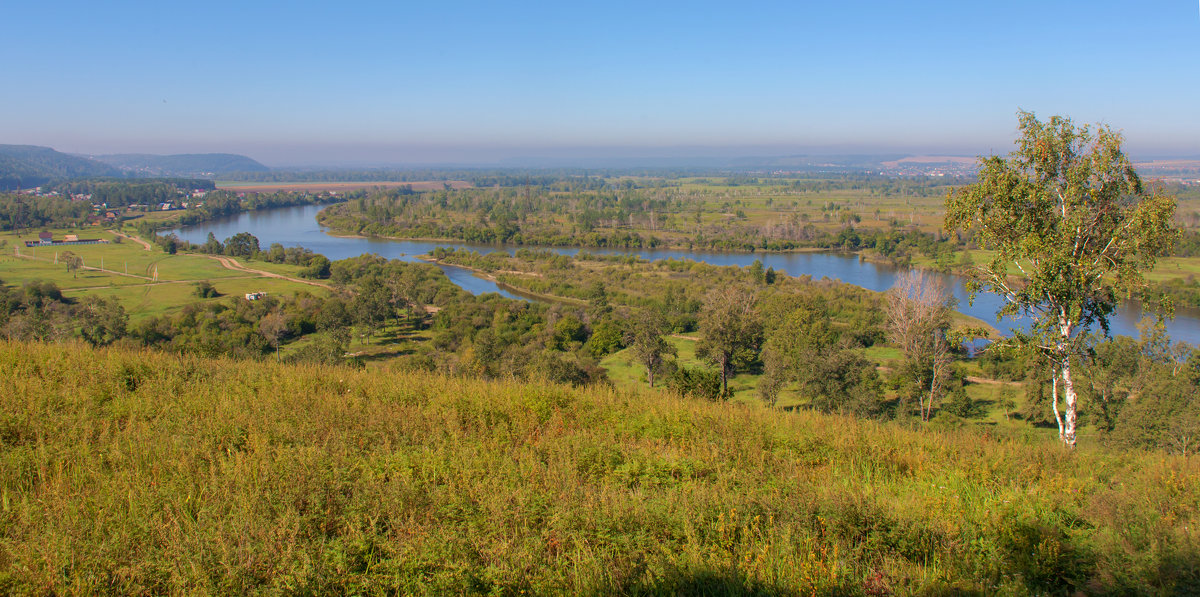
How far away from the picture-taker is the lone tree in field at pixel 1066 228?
553 cm

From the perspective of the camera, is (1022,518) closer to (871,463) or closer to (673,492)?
(871,463)

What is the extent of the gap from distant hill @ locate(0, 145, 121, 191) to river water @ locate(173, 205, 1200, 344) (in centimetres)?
4841

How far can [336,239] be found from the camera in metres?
58.7

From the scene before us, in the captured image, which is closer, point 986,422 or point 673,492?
point 673,492

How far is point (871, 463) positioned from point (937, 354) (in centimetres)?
1358

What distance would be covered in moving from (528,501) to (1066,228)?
587 centimetres

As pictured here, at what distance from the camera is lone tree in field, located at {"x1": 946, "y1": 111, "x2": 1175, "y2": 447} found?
5.53 metres

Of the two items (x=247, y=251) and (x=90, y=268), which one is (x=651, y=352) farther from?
(x=247, y=251)

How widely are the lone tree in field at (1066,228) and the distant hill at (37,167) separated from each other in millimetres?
113372

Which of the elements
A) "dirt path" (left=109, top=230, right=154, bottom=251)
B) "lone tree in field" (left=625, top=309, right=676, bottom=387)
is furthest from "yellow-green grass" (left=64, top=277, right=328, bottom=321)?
"lone tree in field" (left=625, top=309, right=676, bottom=387)

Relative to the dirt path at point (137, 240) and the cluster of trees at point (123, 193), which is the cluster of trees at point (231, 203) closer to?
the dirt path at point (137, 240)

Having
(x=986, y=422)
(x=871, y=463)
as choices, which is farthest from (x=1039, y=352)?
(x=986, y=422)

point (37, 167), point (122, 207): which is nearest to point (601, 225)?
point (122, 207)

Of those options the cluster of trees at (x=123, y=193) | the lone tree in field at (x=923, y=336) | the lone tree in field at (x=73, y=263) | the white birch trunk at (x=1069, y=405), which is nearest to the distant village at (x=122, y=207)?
the cluster of trees at (x=123, y=193)
